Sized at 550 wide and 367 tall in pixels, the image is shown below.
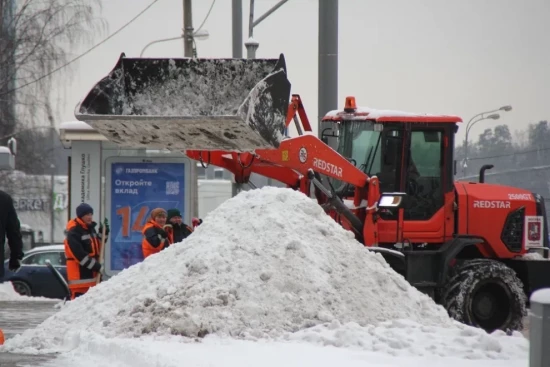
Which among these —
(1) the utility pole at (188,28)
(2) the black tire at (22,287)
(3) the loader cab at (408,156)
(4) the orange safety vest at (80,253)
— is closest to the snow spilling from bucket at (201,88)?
(4) the orange safety vest at (80,253)

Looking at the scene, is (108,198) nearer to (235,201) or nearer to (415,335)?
(235,201)

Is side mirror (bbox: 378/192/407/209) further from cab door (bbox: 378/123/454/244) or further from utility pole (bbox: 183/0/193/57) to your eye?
utility pole (bbox: 183/0/193/57)

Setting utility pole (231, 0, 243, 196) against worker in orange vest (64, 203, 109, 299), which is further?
utility pole (231, 0, 243, 196)

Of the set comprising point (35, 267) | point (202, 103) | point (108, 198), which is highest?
point (202, 103)

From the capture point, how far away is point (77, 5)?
35.6 metres

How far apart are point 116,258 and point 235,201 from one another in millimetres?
8985

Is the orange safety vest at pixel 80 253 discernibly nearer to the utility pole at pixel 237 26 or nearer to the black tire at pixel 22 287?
the black tire at pixel 22 287

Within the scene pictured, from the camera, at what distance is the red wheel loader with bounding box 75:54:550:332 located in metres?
13.3

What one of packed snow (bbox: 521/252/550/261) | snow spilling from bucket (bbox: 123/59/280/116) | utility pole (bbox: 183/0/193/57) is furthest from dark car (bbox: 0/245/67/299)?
snow spilling from bucket (bbox: 123/59/280/116)

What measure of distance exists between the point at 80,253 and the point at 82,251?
47 millimetres

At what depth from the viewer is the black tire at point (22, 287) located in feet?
77.0

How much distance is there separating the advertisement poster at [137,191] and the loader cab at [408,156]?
6.46 metres

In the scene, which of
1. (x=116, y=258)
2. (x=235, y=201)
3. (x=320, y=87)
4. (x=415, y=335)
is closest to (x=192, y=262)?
(x=235, y=201)

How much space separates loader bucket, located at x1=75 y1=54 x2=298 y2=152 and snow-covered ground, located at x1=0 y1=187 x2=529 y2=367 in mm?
760
